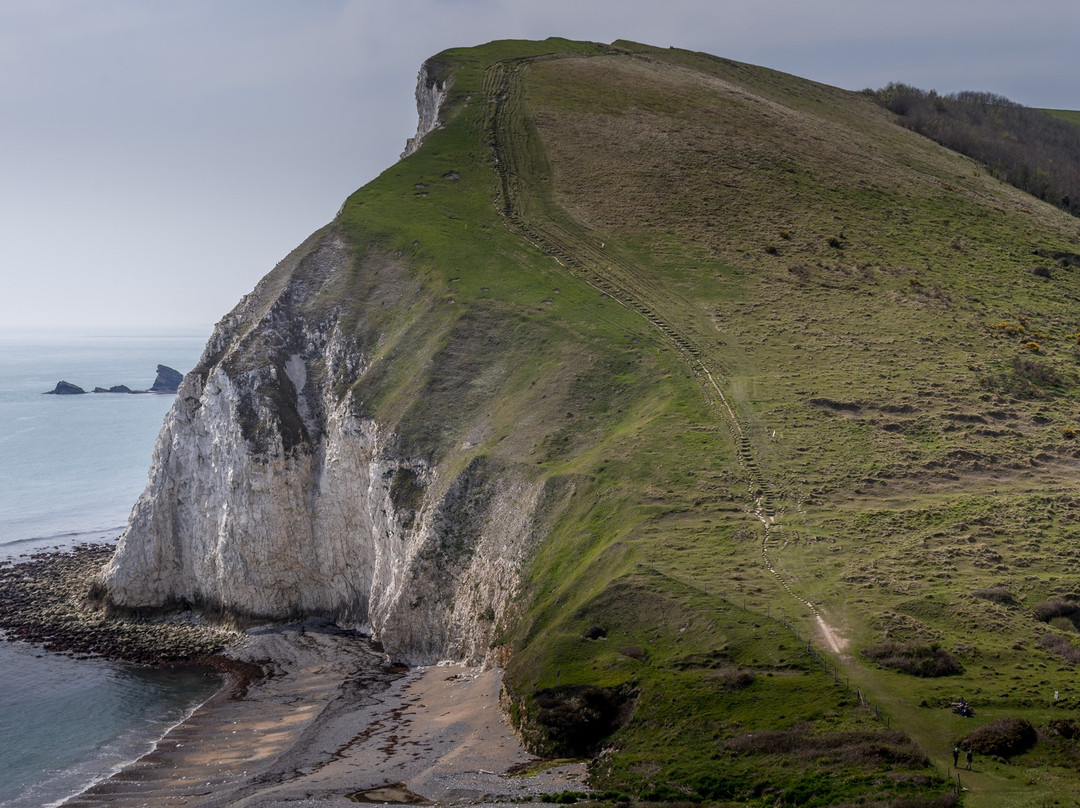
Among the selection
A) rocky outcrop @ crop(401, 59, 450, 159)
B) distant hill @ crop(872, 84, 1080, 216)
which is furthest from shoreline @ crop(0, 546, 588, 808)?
distant hill @ crop(872, 84, 1080, 216)

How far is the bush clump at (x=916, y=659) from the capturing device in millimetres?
37000

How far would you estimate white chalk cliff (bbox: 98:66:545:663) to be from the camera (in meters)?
59.6

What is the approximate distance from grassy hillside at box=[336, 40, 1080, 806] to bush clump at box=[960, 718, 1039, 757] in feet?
1.19

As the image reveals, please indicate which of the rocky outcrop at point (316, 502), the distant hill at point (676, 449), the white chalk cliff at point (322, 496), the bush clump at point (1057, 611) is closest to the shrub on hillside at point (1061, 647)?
the distant hill at point (676, 449)

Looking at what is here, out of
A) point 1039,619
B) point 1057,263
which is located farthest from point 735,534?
point 1057,263

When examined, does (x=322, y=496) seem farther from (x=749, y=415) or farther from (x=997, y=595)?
(x=997, y=595)

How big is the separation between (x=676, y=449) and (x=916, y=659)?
23129 mm

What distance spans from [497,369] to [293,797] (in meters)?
38.3

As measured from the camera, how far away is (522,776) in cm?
3794

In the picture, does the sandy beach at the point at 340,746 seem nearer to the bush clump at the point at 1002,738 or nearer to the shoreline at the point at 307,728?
the shoreline at the point at 307,728

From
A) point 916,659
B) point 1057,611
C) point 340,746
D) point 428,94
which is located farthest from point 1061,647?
point 428,94

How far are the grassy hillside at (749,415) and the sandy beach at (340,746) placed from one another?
10.5 ft

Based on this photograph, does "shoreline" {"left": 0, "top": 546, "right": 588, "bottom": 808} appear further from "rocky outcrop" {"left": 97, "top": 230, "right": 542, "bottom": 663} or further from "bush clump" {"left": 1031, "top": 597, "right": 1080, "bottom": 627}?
"bush clump" {"left": 1031, "top": 597, "right": 1080, "bottom": 627}

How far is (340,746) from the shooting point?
47.8m
